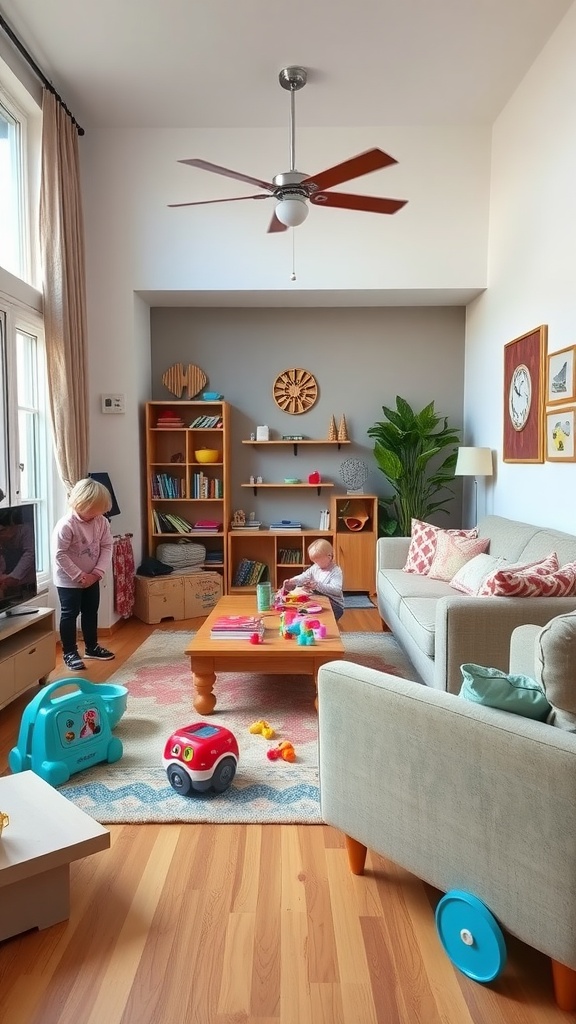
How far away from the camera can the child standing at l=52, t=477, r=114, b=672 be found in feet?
13.1

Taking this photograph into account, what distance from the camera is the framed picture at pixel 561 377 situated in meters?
3.66

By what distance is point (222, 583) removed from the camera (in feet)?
18.3

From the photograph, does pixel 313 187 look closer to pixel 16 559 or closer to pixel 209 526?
pixel 16 559

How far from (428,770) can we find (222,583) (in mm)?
4035

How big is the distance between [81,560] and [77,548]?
8 centimetres

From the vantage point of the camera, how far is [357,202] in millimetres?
3568

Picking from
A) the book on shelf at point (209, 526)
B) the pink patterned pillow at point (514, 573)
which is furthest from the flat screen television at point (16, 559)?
the pink patterned pillow at point (514, 573)

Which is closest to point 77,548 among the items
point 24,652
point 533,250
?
point 24,652

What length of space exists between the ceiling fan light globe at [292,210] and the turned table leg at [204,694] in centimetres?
234

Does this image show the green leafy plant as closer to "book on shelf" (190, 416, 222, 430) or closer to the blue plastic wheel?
"book on shelf" (190, 416, 222, 430)

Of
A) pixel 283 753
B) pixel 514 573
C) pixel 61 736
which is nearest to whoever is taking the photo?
pixel 61 736

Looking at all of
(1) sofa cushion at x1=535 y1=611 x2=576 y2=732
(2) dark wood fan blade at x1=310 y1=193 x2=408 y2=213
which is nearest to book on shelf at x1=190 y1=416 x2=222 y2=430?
(2) dark wood fan blade at x1=310 y1=193 x2=408 y2=213

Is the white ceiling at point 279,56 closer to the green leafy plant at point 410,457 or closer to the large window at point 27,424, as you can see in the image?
the large window at point 27,424

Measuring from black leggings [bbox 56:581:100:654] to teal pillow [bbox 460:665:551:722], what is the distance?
3009 millimetres
